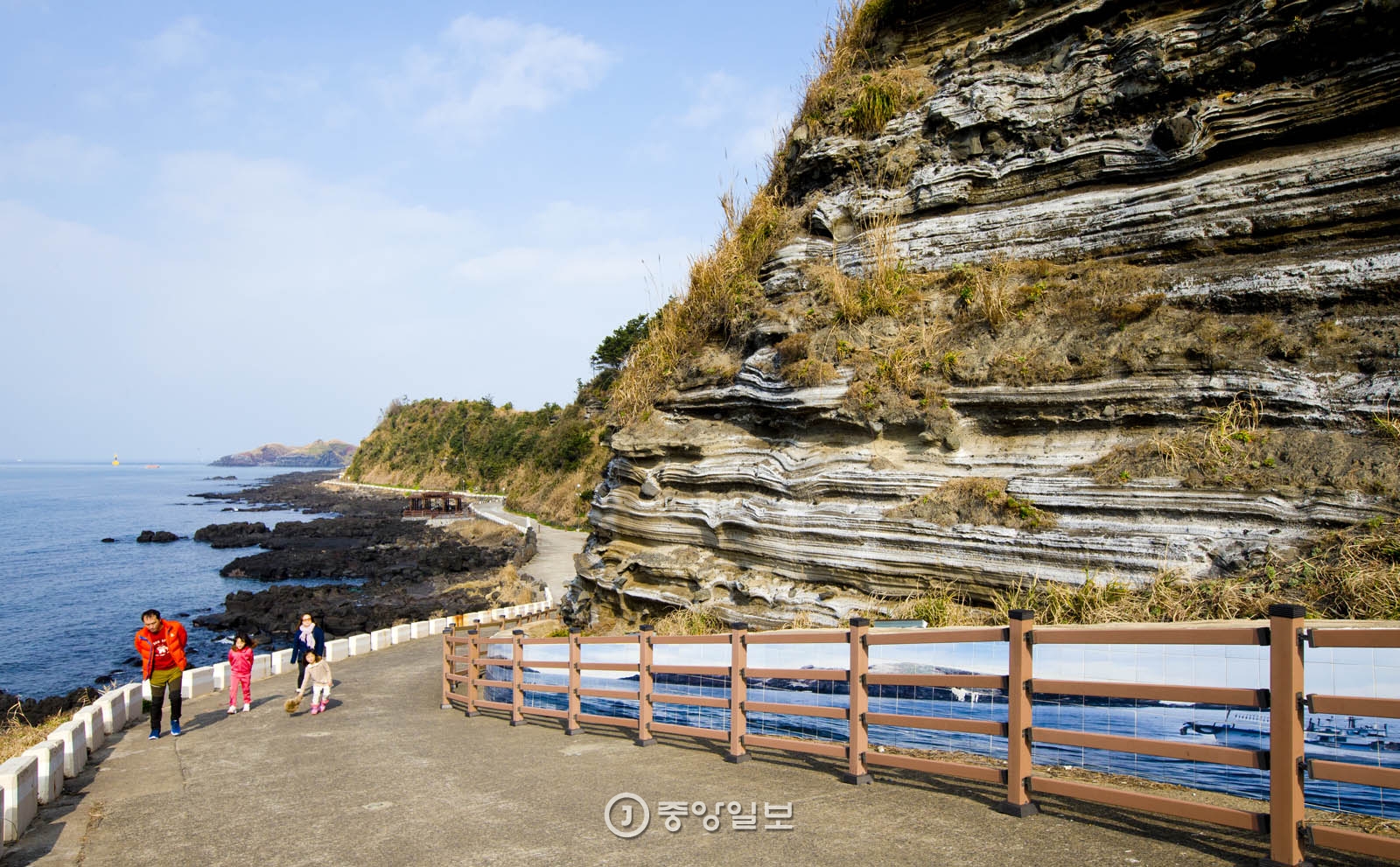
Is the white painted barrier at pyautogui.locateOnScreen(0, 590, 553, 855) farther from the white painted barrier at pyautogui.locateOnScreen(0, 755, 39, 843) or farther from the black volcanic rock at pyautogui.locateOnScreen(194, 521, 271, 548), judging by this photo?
the black volcanic rock at pyautogui.locateOnScreen(194, 521, 271, 548)

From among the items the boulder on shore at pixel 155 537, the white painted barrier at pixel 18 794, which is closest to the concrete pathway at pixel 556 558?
the white painted barrier at pixel 18 794

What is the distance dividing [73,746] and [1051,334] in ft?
36.0

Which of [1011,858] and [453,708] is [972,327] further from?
[453,708]

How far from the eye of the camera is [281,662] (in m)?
16.3

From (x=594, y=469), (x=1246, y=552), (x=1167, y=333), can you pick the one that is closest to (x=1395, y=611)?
(x=1246, y=552)

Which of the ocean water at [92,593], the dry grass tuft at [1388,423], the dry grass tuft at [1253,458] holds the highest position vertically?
the dry grass tuft at [1388,423]

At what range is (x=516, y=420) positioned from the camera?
8575cm

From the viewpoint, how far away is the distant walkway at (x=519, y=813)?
4.50 meters

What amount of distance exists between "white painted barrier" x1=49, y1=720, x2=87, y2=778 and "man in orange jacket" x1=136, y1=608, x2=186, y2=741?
1212 millimetres

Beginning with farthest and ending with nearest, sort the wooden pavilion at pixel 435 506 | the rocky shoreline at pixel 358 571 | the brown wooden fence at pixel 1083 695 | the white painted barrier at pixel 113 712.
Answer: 1. the wooden pavilion at pixel 435 506
2. the rocky shoreline at pixel 358 571
3. the white painted barrier at pixel 113 712
4. the brown wooden fence at pixel 1083 695

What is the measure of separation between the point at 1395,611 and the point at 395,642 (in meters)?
18.2

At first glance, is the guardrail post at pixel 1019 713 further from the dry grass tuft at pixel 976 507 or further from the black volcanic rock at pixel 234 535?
the black volcanic rock at pixel 234 535

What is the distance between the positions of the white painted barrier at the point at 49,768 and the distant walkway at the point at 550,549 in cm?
896

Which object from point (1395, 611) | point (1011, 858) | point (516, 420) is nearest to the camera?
point (1011, 858)
